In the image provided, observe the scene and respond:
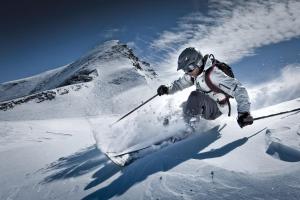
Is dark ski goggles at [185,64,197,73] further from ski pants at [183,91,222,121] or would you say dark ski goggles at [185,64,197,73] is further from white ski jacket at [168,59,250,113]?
ski pants at [183,91,222,121]

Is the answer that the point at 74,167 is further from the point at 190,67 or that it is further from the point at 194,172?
the point at 190,67

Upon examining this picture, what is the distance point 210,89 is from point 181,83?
6.39 ft

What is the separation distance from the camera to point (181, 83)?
26.7 feet

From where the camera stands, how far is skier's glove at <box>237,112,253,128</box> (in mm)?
5176

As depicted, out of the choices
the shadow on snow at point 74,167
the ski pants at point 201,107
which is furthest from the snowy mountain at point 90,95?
the ski pants at point 201,107

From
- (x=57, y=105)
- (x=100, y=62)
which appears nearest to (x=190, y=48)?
(x=57, y=105)

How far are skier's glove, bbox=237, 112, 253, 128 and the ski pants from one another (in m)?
1.17

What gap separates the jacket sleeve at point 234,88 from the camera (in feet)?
17.7

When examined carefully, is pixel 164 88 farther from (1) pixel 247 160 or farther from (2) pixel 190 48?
(1) pixel 247 160

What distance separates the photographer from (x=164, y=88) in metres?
8.47

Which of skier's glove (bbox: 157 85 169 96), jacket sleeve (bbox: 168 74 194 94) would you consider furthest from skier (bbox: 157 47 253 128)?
skier's glove (bbox: 157 85 169 96)

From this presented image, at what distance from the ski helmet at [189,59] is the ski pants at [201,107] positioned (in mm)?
674

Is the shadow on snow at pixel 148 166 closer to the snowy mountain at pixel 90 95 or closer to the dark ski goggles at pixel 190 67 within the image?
the dark ski goggles at pixel 190 67

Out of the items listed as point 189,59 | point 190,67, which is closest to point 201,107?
point 190,67
